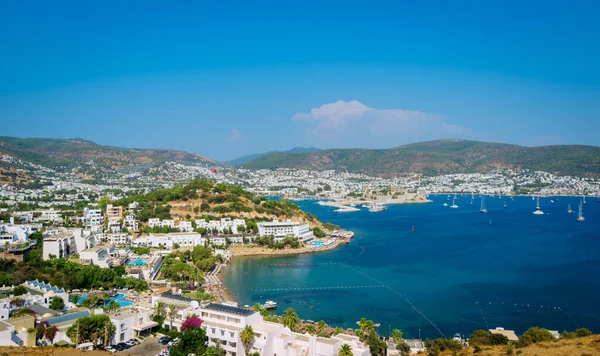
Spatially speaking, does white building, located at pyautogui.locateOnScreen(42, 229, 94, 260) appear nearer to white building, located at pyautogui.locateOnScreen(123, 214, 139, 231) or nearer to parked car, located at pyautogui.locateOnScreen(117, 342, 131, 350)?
white building, located at pyautogui.locateOnScreen(123, 214, 139, 231)

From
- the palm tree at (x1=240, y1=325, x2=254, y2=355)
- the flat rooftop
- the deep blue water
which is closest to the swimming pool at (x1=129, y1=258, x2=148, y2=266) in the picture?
the deep blue water

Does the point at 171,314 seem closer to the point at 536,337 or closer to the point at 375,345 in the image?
the point at 375,345

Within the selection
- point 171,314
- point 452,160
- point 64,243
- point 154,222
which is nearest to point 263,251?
point 154,222

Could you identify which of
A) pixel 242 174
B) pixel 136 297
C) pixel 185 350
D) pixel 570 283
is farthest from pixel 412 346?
pixel 242 174

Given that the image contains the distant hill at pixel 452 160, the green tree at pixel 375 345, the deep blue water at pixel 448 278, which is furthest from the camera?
the distant hill at pixel 452 160

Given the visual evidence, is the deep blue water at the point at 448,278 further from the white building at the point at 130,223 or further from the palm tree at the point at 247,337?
the white building at the point at 130,223

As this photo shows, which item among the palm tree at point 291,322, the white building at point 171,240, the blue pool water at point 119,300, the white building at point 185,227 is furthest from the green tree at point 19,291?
the white building at point 185,227
